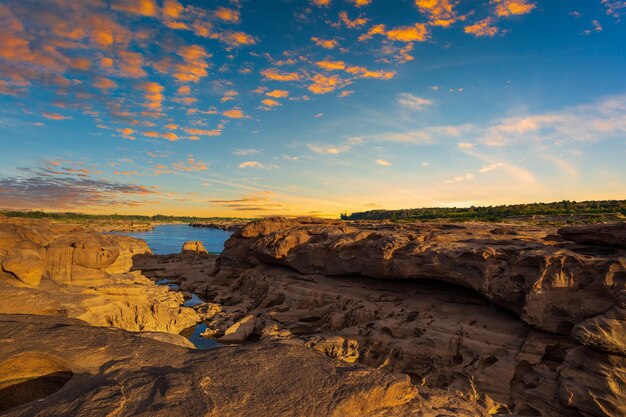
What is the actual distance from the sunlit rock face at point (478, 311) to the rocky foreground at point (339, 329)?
0.23 ft

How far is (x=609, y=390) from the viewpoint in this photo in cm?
1127

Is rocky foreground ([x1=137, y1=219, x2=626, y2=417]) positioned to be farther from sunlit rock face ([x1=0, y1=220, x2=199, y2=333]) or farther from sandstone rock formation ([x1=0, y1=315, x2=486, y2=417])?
sunlit rock face ([x1=0, y1=220, x2=199, y2=333])

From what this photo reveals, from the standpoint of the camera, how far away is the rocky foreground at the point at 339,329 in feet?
19.5

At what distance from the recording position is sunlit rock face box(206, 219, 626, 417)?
12.4 metres

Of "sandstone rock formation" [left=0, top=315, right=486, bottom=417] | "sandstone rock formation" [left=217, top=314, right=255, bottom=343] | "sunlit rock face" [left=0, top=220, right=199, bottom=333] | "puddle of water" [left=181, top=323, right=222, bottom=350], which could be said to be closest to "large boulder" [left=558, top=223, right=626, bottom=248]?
"sandstone rock formation" [left=0, top=315, right=486, bottom=417]

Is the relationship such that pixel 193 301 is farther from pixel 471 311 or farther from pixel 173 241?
pixel 173 241

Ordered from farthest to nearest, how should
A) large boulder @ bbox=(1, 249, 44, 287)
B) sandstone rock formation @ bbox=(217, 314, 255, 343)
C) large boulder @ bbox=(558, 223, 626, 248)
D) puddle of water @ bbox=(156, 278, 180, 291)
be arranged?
puddle of water @ bbox=(156, 278, 180, 291) < sandstone rock formation @ bbox=(217, 314, 255, 343) < large boulder @ bbox=(1, 249, 44, 287) < large boulder @ bbox=(558, 223, 626, 248)

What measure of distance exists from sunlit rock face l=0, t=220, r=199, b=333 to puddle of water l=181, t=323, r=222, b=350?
56cm

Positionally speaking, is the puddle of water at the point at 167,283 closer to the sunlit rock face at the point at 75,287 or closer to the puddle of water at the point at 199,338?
the sunlit rock face at the point at 75,287

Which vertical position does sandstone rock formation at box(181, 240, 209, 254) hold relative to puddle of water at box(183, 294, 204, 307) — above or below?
above

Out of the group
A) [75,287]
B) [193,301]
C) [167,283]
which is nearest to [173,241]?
[167,283]

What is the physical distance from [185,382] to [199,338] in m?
18.5

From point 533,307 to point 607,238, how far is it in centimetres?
544

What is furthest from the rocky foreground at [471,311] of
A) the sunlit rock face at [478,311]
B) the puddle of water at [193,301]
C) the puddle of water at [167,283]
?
the puddle of water at [167,283]
